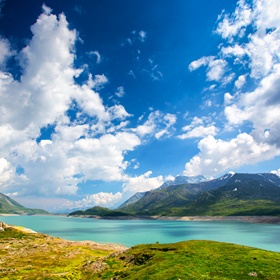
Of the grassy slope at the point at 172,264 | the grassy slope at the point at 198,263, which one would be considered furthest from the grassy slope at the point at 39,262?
the grassy slope at the point at 198,263

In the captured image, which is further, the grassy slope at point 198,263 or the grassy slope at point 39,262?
the grassy slope at point 39,262

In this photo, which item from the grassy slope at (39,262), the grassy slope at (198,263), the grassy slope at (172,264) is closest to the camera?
the grassy slope at (198,263)

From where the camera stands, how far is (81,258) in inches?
2527

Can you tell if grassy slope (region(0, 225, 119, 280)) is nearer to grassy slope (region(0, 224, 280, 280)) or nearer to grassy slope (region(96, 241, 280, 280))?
grassy slope (region(0, 224, 280, 280))

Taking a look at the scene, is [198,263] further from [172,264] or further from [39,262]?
[39,262]

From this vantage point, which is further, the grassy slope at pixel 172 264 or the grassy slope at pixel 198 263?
the grassy slope at pixel 172 264

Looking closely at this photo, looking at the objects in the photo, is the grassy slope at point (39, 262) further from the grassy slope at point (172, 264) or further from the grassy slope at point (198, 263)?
the grassy slope at point (198, 263)

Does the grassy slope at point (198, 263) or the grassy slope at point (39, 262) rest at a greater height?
the grassy slope at point (198, 263)

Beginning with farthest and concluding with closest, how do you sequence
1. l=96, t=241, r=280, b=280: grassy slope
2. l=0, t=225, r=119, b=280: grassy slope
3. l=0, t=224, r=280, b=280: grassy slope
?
l=0, t=225, r=119, b=280: grassy slope
l=0, t=224, r=280, b=280: grassy slope
l=96, t=241, r=280, b=280: grassy slope

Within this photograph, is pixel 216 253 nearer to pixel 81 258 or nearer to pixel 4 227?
pixel 81 258

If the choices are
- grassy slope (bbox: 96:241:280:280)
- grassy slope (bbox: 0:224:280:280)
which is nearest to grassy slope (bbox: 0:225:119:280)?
grassy slope (bbox: 0:224:280:280)

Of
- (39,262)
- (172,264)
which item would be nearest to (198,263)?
(172,264)

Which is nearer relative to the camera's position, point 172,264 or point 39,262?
point 172,264

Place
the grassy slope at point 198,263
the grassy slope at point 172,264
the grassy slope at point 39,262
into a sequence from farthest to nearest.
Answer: the grassy slope at point 39,262, the grassy slope at point 172,264, the grassy slope at point 198,263
